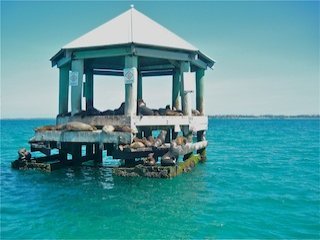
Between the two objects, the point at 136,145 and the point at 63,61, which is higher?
the point at 63,61

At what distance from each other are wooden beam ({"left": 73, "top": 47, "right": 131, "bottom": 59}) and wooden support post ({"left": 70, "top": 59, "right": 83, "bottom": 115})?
477 mm

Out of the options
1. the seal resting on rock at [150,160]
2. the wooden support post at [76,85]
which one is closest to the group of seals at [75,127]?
the wooden support post at [76,85]

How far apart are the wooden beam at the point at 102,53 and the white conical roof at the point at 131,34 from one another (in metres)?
0.47

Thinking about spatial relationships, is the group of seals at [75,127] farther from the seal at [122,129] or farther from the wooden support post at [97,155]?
the wooden support post at [97,155]

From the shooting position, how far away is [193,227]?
1325 centimetres

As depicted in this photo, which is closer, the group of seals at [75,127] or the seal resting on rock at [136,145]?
the seal resting on rock at [136,145]

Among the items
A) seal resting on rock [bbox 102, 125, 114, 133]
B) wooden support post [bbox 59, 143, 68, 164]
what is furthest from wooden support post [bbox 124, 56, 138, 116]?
wooden support post [bbox 59, 143, 68, 164]

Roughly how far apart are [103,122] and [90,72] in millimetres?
10554

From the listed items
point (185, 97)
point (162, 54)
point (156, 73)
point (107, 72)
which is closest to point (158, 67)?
point (156, 73)

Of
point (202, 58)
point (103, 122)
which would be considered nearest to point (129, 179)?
point (103, 122)

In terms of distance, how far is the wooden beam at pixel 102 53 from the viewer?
2252 cm

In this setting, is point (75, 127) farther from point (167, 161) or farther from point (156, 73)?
point (156, 73)

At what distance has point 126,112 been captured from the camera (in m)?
22.4

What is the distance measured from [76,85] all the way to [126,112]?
14.7 feet
